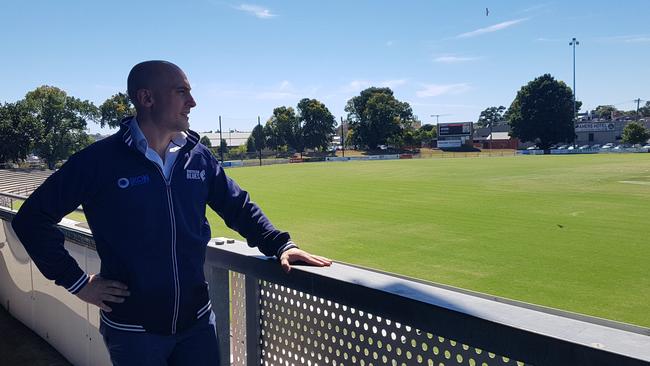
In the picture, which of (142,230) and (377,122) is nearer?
(142,230)

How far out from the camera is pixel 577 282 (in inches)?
347

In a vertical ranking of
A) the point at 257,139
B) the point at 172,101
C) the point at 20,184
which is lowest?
the point at 20,184

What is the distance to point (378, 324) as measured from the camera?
6.29ft

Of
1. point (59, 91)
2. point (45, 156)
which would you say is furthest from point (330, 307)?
point (59, 91)

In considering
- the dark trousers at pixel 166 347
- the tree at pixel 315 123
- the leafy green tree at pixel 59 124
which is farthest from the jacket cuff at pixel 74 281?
the tree at pixel 315 123

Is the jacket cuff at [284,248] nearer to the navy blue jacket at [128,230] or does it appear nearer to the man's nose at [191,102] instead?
the navy blue jacket at [128,230]

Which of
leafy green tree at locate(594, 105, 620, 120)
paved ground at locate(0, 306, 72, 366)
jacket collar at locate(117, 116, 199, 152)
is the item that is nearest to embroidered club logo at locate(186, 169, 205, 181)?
jacket collar at locate(117, 116, 199, 152)

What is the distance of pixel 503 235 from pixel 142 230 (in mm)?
12223

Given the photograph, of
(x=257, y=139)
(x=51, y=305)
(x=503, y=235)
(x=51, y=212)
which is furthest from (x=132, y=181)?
(x=257, y=139)

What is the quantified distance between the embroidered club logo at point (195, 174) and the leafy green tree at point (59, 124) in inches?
2318

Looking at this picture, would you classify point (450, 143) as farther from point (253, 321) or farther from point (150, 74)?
point (150, 74)

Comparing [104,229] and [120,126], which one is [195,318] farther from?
[120,126]

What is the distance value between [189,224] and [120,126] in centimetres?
55

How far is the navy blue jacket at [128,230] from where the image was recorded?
207cm
